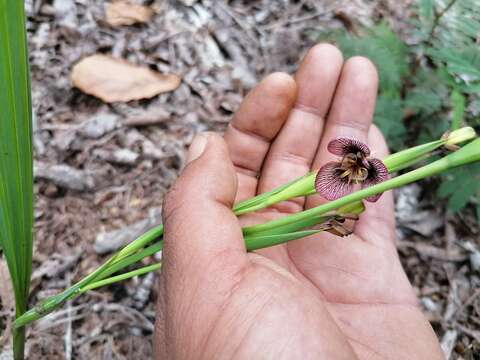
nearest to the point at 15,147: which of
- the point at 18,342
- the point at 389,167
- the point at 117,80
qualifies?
the point at 18,342

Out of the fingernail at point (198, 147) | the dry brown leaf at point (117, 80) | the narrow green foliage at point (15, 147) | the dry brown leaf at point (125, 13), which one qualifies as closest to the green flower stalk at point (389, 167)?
the fingernail at point (198, 147)

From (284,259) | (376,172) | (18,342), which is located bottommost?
(18,342)

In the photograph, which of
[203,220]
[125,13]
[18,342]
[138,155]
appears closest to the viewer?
[203,220]

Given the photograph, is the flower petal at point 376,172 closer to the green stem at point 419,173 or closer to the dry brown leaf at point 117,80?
the green stem at point 419,173

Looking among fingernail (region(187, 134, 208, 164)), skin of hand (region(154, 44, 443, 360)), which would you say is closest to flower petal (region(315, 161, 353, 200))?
skin of hand (region(154, 44, 443, 360))

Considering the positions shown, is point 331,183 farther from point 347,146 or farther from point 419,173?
point 419,173
